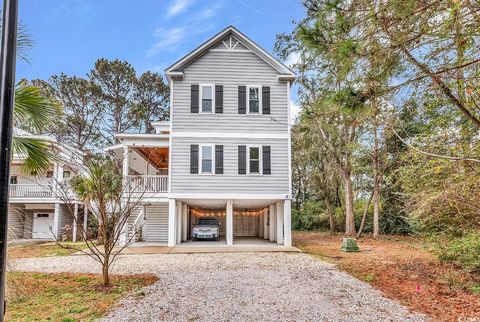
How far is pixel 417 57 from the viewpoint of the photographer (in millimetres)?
4258

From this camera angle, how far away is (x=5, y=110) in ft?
7.90

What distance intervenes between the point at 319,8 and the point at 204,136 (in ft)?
37.4

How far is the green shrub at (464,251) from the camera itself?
284 inches

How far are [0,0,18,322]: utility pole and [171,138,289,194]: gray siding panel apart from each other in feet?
40.7

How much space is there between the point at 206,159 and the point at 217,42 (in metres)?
5.60

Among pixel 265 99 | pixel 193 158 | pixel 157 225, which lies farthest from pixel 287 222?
pixel 157 225

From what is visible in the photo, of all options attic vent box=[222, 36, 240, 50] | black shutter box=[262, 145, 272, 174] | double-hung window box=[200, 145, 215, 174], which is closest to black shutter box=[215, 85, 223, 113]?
double-hung window box=[200, 145, 215, 174]

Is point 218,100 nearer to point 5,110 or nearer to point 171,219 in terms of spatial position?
point 171,219

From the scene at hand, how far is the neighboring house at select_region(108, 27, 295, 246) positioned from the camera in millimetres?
14906

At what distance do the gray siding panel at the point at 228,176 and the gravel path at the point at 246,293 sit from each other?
4.36 m

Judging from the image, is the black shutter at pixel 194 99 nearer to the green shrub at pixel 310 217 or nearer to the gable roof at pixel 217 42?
the gable roof at pixel 217 42

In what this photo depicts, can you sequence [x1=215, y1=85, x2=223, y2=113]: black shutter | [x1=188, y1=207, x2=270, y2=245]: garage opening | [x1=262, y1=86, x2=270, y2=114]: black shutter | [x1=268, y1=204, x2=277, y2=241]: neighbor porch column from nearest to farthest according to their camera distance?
1. [x1=215, y1=85, x2=223, y2=113]: black shutter
2. [x1=262, y1=86, x2=270, y2=114]: black shutter
3. [x1=268, y1=204, x2=277, y2=241]: neighbor porch column
4. [x1=188, y1=207, x2=270, y2=245]: garage opening

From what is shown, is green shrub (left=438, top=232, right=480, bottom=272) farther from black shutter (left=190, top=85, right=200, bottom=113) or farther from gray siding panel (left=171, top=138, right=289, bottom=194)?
black shutter (left=190, top=85, right=200, bottom=113)

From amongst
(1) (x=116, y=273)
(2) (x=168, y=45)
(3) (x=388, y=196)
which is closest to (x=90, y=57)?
(2) (x=168, y=45)
